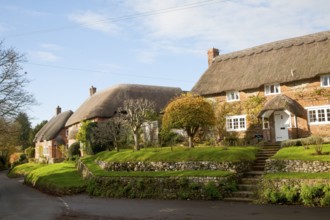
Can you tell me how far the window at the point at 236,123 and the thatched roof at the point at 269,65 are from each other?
2393mm

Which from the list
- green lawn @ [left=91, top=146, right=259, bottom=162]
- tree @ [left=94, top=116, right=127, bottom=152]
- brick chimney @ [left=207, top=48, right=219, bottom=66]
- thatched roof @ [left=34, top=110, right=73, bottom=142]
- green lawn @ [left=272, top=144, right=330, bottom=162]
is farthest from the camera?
thatched roof @ [left=34, top=110, right=73, bottom=142]

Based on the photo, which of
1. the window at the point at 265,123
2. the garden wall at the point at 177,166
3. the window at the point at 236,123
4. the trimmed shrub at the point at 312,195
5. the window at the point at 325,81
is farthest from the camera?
the window at the point at 236,123

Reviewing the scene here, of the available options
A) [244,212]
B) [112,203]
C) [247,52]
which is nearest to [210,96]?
[247,52]

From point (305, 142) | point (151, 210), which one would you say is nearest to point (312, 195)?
point (151, 210)

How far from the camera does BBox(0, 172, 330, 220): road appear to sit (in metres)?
13.1

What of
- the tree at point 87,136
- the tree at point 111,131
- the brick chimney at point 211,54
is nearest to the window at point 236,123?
the brick chimney at point 211,54

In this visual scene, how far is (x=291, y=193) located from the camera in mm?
15008

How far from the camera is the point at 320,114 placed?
2630 centimetres

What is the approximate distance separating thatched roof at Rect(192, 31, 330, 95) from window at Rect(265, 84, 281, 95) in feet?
2.33

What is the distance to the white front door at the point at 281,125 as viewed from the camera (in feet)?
90.3

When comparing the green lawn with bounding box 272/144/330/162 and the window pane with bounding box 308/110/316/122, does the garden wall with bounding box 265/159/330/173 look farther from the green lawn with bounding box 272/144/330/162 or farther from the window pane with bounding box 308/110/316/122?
the window pane with bounding box 308/110/316/122

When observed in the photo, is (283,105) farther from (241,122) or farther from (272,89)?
(241,122)

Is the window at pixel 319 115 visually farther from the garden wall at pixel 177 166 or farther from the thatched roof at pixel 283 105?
the garden wall at pixel 177 166

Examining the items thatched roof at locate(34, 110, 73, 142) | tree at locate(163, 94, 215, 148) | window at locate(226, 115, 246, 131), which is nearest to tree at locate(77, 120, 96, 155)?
tree at locate(163, 94, 215, 148)
